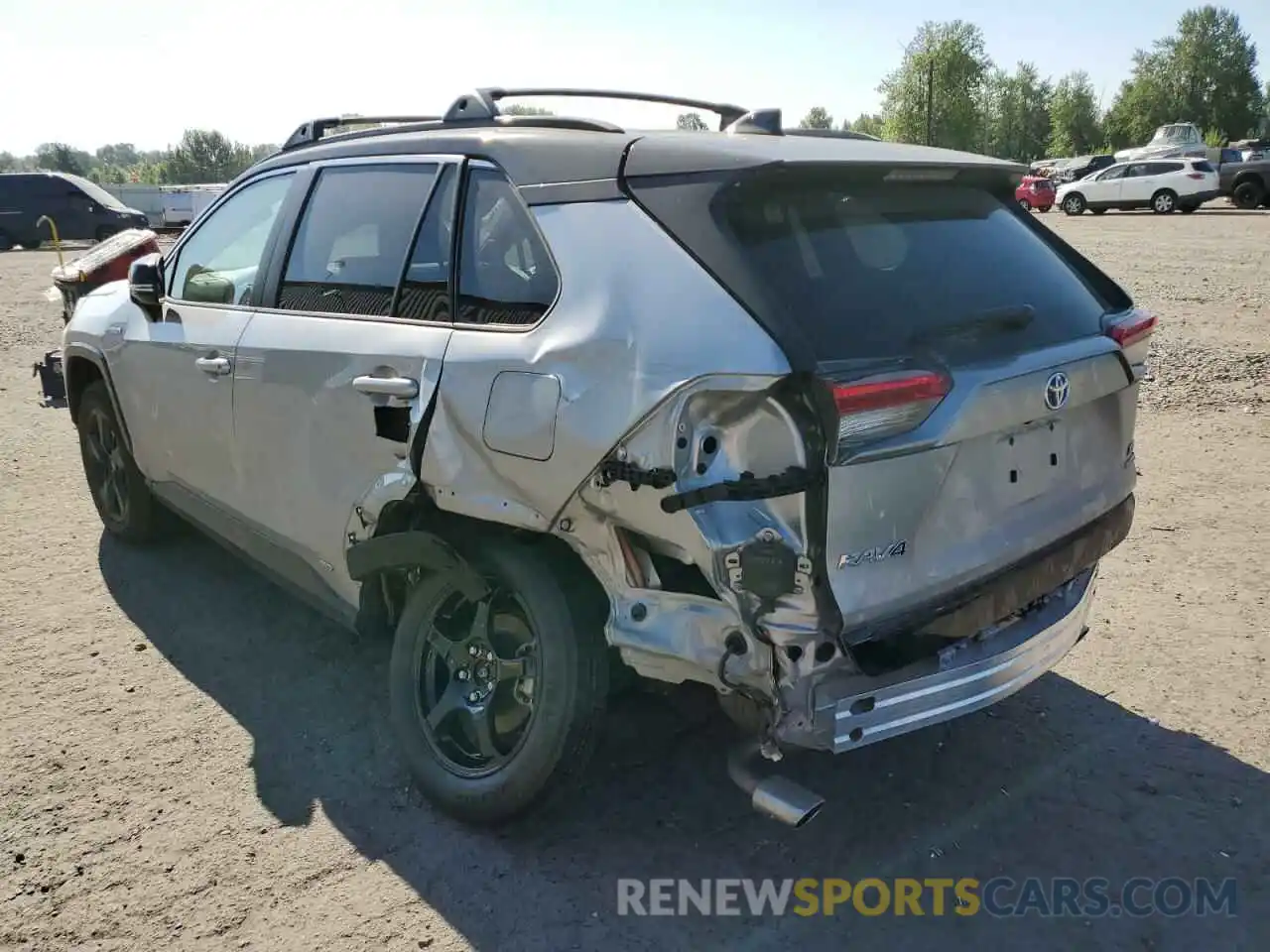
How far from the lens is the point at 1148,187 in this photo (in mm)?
30594

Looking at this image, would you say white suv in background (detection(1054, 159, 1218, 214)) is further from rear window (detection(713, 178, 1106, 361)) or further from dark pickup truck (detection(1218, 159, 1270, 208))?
rear window (detection(713, 178, 1106, 361))

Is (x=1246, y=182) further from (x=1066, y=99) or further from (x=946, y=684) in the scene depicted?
(x=1066, y=99)

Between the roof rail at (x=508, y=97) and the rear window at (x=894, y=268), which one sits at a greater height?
the roof rail at (x=508, y=97)

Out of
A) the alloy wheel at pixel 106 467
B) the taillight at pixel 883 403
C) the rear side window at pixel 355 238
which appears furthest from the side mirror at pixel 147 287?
the taillight at pixel 883 403

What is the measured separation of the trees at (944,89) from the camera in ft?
273

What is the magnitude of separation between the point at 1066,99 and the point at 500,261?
10048cm

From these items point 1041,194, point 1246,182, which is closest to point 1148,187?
point 1246,182

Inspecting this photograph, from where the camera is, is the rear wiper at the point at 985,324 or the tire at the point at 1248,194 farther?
the tire at the point at 1248,194

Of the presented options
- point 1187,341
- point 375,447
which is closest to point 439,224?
point 375,447

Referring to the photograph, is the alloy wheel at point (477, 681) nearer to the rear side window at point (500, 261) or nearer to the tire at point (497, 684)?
the tire at point (497, 684)

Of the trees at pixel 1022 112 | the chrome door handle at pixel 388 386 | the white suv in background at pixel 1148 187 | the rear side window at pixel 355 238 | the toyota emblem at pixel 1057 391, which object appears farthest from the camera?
the trees at pixel 1022 112

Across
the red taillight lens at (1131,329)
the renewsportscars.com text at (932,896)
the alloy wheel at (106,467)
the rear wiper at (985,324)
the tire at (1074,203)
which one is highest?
the tire at (1074,203)

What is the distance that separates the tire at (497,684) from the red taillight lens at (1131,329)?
1.70m

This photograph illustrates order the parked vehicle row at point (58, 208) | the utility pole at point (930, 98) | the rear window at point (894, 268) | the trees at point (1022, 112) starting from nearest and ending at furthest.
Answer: the rear window at point (894, 268) < the parked vehicle row at point (58, 208) < the utility pole at point (930, 98) < the trees at point (1022, 112)
